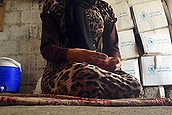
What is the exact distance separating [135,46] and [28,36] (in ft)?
2.69

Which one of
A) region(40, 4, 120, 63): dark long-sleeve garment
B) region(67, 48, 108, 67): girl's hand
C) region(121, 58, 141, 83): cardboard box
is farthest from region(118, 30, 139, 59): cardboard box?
region(67, 48, 108, 67): girl's hand

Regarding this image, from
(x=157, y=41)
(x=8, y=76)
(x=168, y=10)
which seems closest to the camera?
(x=8, y=76)

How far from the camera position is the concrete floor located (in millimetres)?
545

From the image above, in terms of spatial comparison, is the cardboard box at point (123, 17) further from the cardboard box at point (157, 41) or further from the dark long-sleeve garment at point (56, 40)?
the dark long-sleeve garment at point (56, 40)

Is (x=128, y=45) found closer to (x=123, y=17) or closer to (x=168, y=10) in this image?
(x=123, y=17)

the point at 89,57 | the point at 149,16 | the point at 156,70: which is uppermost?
the point at 149,16

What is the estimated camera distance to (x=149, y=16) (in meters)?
2.06

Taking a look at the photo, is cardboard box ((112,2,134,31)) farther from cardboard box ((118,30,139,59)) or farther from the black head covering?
the black head covering

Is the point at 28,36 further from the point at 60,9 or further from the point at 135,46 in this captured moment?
the point at 60,9

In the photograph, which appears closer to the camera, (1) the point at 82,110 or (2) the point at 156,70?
(1) the point at 82,110

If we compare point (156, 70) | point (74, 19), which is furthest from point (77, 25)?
point (156, 70)

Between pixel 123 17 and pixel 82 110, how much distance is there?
160 centimetres

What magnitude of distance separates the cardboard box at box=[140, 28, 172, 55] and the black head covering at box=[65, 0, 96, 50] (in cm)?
79

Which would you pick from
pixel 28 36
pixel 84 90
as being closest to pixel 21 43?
pixel 28 36
